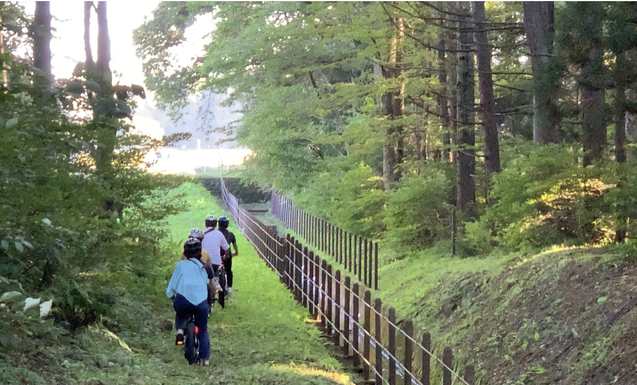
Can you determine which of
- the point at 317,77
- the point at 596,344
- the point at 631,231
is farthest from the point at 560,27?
the point at 317,77

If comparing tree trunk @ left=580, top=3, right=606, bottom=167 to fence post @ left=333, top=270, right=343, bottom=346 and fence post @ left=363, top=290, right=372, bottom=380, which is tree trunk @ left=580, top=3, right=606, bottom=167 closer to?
fence post @ left=363, top=290, right=372, bottom=380

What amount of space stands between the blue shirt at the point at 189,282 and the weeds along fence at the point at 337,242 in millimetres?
5831

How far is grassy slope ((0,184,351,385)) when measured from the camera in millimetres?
5766

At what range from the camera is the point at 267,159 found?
1158 inches

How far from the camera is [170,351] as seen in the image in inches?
314

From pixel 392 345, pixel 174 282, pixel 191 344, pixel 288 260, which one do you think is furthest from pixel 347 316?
pixel 288 260

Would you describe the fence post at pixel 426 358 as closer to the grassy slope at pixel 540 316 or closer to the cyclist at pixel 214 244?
the grassy slope at pixel 540 316

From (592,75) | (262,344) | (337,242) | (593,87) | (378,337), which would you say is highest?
(592,75)

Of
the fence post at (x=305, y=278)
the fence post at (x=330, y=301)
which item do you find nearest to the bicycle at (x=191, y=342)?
the fence post at (x=330, y=301)

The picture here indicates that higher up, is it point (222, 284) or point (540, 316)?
point (540, 316)

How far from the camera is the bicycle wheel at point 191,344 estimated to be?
23.9ft

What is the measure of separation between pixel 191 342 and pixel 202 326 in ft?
0.68

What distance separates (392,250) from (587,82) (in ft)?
30.1

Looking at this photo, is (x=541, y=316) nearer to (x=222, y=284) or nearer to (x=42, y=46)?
(x=222, y=284)
